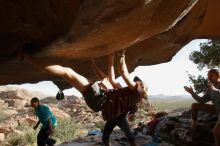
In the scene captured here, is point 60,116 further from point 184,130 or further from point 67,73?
point 67,73

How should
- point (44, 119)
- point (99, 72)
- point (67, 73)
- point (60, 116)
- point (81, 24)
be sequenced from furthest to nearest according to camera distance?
point (60, 116) → point (44, 119) → point (99, 72) → point (67, 73) → point (81, 24)

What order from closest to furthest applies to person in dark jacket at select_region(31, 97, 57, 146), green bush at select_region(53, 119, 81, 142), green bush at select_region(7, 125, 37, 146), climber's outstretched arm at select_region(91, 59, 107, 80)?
climber's outstretched arm at select_region(91, 59, 107, 80), person in dark jacket at select_region(31, 97, 57, 146), green bush at select_region(7, 125, 37, 146), green bush at select_region(53, 119, 81, 142)

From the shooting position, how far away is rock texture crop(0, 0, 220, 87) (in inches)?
204

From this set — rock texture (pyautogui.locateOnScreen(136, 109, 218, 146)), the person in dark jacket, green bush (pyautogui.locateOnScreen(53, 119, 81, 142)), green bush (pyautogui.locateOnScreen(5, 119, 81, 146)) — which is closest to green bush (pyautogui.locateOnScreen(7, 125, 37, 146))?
green bush (pyautogui.locateOnScreen(5, 119, 81, 146))

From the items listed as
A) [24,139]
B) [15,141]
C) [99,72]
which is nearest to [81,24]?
[99,72]

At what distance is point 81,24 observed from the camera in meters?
5.36

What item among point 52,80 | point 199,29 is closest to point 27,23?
point 52,80

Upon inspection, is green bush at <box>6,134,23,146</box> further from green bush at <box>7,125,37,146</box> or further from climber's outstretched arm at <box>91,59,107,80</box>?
climber's outstretched arm at <box>91,59,107,80</box>

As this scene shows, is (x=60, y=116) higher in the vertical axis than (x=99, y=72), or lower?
lower

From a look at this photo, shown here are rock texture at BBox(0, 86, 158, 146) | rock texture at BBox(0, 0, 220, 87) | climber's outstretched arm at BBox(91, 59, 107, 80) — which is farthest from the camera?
rock texture at BBox(0, 86, 158, 146)

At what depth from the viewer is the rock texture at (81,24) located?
518 centimetres

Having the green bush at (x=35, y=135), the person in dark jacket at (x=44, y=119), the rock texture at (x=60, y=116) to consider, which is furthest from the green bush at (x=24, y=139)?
the person in dark jacket at (x=44, y=119)

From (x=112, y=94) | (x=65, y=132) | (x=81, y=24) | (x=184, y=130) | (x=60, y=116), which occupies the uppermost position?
(x=81, y=24)

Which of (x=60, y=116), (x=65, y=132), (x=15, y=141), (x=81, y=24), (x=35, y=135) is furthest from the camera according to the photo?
(x=60, y=116)
